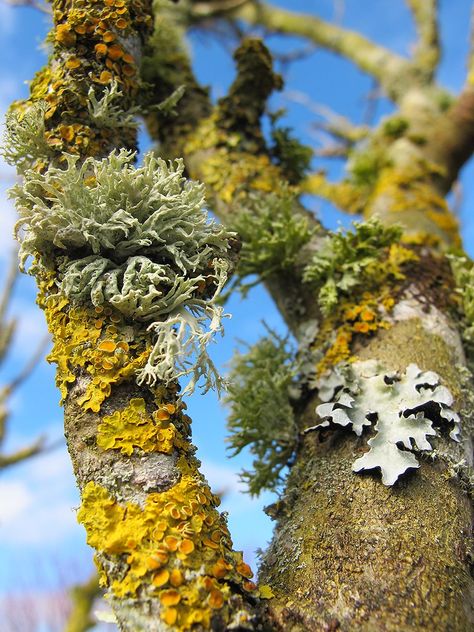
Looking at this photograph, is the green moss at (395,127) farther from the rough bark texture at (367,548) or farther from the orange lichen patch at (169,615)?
the orange lichen patch at (169,615)

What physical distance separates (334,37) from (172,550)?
5.33 metres

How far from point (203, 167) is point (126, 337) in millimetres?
1379

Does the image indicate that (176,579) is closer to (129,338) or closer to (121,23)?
(129,338)

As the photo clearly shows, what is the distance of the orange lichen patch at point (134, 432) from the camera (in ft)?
4.64

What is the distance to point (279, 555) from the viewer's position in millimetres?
1610

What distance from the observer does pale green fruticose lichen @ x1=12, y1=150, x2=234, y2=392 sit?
150 centimetres

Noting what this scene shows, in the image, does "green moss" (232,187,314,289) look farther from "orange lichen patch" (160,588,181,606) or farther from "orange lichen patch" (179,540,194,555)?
"orange lichen patch" (160,588,181,606)

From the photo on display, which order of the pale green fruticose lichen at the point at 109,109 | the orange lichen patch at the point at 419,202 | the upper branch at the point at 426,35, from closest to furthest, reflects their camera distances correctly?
the pale green fruticose lichen at the point at 109,109 < the orange lichen patch at the point at 419,202 < the upper branch at the point at 426,35

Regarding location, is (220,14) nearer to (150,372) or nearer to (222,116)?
(222,116)

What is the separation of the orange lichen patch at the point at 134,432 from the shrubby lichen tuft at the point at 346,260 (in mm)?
976

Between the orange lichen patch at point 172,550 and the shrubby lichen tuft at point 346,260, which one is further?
the shrubby lichen tuft at point 346,260

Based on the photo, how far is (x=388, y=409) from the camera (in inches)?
70.3

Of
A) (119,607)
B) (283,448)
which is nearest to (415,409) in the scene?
(283,448)

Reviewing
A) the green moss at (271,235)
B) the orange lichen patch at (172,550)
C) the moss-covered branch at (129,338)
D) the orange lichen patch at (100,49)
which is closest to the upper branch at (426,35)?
the green moss at (271,235)
